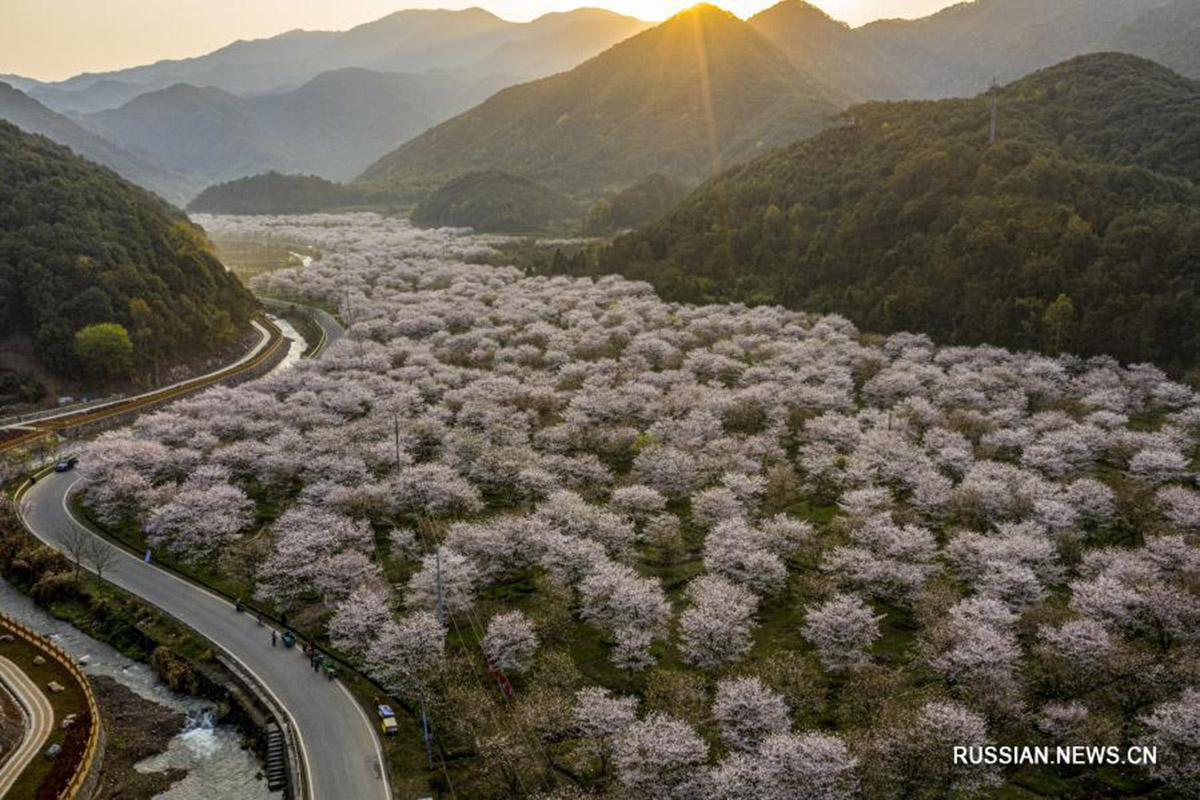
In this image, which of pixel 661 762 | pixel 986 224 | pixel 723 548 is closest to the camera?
pixel 661 762

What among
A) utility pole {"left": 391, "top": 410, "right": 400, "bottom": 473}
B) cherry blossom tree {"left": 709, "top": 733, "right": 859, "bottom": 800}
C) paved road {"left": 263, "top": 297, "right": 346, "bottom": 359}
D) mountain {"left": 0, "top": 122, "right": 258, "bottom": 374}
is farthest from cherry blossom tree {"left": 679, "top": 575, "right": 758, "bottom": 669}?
paved road {"left": 263, "top": 297, "right": 346, "bottom": 359}

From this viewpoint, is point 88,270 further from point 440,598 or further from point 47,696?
point 440,598

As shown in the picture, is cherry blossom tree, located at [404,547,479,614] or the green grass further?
cherry blossom tree, located at [404,547,479,614]

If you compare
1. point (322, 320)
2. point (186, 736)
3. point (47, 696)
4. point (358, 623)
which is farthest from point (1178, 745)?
point (322, 320)

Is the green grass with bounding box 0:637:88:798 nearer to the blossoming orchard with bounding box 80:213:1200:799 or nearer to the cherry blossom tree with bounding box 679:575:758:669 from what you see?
the blossoming orchard with bounding box 80:213:1200:799

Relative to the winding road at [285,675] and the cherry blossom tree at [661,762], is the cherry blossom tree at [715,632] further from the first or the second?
the winding road at [285,675]

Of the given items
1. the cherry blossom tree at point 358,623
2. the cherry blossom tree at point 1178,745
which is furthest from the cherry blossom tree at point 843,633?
the cherry blossom tree at point 358,623
